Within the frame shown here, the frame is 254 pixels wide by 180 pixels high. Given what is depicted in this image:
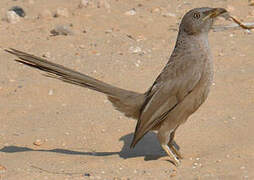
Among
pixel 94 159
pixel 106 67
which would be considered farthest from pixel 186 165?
pixel 106 67

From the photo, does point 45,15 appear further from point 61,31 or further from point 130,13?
point 130,13

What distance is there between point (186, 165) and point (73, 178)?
1280 millimetres

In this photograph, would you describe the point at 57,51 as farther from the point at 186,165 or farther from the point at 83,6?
the point at 186,165

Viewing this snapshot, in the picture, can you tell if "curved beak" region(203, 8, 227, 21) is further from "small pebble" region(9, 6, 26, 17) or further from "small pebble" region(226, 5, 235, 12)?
"small pebble" region(9, 6, 26, 17)

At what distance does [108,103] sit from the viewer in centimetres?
748

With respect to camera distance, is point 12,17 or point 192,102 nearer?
point 192,102

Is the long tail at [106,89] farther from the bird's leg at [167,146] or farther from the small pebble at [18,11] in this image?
the small pebble at [18,11]

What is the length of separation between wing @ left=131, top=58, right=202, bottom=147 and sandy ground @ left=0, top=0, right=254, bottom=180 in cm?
46

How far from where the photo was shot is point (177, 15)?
403 inches

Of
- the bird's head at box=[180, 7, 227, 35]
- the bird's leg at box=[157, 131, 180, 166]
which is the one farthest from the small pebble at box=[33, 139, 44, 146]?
the bird's head at box=[180, 7, 227, 35]

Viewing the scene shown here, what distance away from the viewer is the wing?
5758mm

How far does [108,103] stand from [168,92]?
1793 millimetres

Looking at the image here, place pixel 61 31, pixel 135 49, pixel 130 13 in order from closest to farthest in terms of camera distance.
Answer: pixel 135 49 < pixel 61 31 < pixel 130 13

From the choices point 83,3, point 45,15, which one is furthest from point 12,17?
point 83,3
